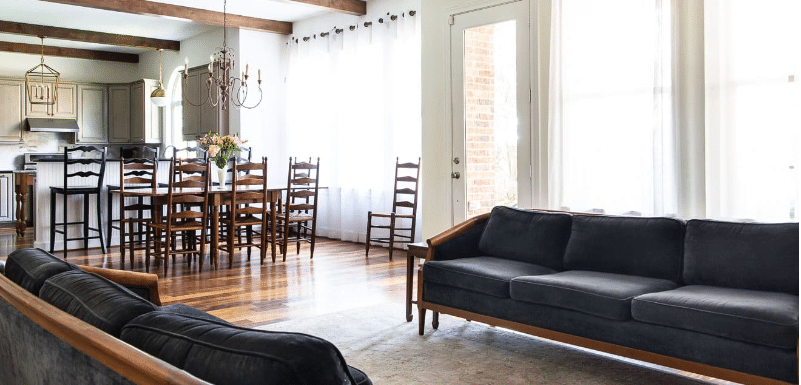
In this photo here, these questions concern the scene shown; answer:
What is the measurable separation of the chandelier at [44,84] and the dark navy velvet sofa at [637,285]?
9.27m

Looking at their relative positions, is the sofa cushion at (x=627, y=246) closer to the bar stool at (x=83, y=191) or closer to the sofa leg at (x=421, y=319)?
the sofa leg at (x=421, y=319)

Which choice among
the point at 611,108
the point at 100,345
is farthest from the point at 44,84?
the point at 100,345

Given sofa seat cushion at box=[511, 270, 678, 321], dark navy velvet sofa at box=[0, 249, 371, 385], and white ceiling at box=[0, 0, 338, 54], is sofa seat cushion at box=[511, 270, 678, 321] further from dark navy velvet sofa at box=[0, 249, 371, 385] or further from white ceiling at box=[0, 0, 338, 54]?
white ceiling at box=[0, 0, 338, 54]

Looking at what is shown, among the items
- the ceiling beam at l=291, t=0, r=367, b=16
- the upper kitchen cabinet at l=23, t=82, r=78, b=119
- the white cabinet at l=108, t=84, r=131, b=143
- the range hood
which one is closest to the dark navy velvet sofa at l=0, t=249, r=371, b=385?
the ceiling beam at l=291, t=0, r=367, b=16

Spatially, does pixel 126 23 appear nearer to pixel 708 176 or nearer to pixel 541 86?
pixel 541 86

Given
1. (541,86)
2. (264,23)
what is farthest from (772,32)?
→ (264,23)

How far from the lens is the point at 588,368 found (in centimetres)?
358

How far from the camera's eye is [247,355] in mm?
1248

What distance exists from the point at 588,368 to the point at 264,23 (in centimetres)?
723

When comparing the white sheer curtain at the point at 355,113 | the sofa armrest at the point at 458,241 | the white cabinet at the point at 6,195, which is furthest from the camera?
the white cabinet at the point at 6,195

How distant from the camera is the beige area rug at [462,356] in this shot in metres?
3.42

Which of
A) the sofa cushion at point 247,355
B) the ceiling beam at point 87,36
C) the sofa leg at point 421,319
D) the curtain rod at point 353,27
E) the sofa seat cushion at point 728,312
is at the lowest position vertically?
the sofa leg at point 421,319

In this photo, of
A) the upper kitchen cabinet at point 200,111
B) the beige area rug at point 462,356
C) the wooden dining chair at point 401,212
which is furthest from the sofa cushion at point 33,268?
the upper kitchen cabinet at point 200,111

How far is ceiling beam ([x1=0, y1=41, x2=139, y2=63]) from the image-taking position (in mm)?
11141
